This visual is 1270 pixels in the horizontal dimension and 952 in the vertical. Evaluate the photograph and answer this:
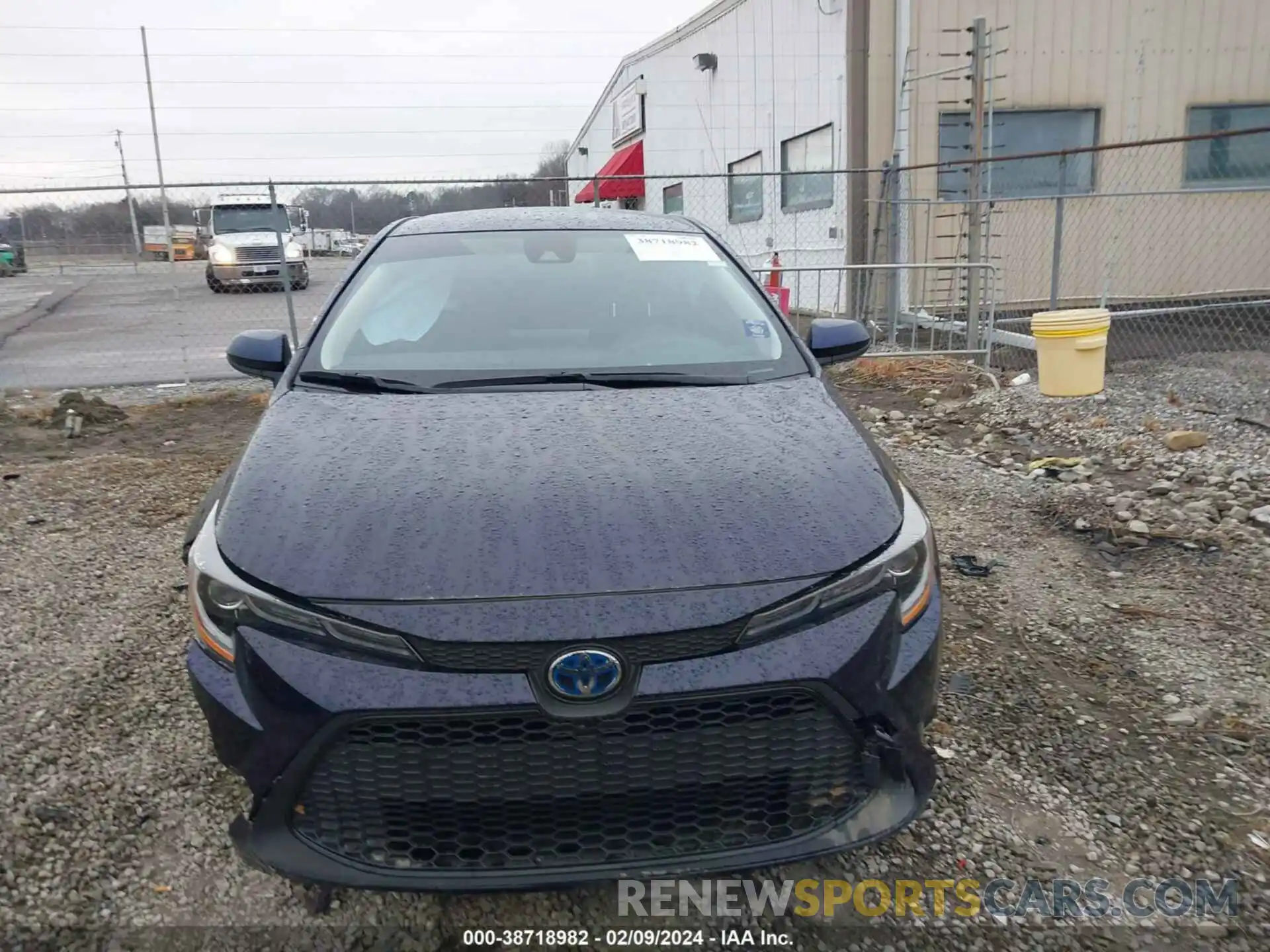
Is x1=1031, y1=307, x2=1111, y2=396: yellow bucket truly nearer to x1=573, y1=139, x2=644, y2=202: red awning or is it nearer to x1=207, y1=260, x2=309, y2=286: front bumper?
x1=207, y1=260, x2=309, y2=286: front bumper

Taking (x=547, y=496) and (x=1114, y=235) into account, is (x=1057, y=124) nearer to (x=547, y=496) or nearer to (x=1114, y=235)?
(x=1114, y=235)

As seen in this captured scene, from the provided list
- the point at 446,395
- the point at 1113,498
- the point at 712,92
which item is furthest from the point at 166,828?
the point at 712,92

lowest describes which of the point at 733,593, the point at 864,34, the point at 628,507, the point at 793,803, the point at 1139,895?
the point at 1139,895

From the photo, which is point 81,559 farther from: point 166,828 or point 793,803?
point 793,803

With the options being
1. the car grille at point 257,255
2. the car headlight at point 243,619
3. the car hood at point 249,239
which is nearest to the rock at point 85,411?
the car headlight at point 243,619

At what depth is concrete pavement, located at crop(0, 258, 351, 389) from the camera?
10.0 m

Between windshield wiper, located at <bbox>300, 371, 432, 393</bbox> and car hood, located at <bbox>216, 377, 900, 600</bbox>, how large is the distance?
82 millimetres

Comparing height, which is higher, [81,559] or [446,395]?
[446,395]

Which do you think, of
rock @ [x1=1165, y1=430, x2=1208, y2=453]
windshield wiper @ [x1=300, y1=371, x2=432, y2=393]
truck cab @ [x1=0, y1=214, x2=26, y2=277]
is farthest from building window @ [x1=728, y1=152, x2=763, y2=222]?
truck cab @ [x1=0, y1=214, x2=26, y2=277]

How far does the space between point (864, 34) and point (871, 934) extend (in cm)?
1154

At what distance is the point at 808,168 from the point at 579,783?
1296 cm

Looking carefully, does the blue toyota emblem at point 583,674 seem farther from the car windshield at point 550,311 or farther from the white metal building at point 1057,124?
the white metal building at point 1057,124

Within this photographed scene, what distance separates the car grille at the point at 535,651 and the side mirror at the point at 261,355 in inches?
→ 69.1

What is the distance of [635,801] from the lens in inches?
76.9
